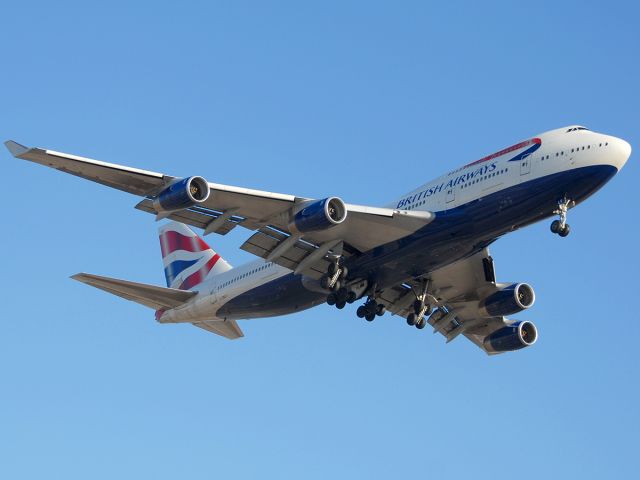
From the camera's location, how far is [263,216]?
41.4m

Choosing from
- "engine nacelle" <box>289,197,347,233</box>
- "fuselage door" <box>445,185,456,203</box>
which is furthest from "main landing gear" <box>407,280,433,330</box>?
"engine nacelle" <box>289,197,347,233</box>

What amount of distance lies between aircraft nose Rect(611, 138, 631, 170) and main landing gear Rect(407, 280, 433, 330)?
1073 cm

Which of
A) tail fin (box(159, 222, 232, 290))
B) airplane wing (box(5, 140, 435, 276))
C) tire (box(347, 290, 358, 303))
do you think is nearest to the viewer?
airplane wing (box(5, 140, 435, 276))

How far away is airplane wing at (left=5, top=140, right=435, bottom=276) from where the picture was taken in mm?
38312

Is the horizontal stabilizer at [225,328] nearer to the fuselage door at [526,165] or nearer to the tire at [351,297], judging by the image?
the tire at [351,297]

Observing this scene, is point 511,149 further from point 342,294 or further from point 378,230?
point 342,294

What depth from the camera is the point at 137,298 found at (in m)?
47.9

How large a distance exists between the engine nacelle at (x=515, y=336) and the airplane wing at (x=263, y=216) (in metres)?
11.3

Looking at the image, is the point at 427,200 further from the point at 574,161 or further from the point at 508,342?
the point at 508,342

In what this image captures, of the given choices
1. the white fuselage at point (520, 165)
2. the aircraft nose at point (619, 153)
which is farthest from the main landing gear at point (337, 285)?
the aircraft nose at point (619, 153)

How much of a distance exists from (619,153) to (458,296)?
1166 cm

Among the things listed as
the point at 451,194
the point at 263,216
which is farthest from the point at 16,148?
the point at 451,194

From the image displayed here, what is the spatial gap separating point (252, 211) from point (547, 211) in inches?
429

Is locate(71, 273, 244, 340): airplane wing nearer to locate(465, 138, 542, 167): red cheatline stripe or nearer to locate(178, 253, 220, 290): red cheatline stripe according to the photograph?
locate(178, 253, 220, 290): red cheatline stripe
